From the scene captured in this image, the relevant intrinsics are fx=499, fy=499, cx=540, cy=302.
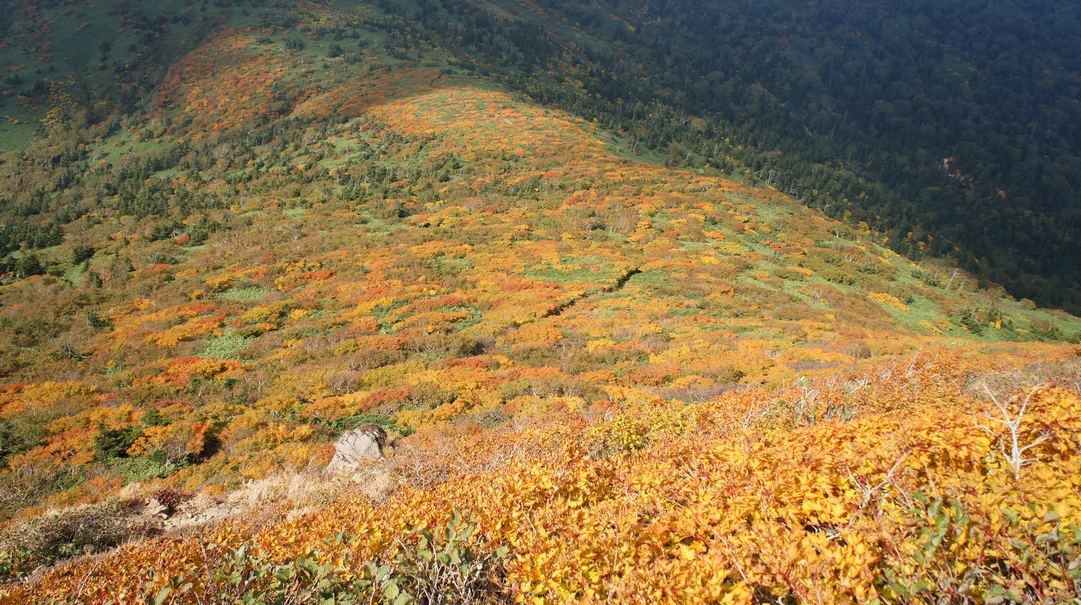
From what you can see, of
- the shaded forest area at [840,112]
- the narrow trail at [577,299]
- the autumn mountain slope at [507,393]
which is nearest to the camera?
the autumn mountain slope at [507,393]

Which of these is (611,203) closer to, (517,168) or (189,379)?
(517,168)

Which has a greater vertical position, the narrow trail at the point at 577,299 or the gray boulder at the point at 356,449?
the gray boulder at the point at 356,449

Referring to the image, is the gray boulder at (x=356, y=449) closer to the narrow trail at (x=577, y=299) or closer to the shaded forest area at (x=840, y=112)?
the narrow trail at (x=577, y=299)

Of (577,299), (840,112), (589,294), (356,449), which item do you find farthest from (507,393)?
(840,112)

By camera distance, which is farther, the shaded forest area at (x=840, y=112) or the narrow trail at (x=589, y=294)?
the shaded forest area at (x=840, y=112)

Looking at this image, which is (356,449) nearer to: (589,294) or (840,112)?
(589,294)

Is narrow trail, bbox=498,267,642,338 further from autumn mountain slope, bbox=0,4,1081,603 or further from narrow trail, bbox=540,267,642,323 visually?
autumn mountain slope, bbox=0,4,1081,603

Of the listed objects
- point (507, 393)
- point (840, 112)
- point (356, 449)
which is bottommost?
point (840, 112)

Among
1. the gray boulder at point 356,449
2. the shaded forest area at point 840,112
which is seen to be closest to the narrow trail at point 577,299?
the gray boulder at point 356,449

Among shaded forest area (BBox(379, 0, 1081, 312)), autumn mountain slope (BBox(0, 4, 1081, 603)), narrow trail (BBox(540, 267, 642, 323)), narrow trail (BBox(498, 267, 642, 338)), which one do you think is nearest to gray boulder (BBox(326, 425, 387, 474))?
autumn mountain slope (BBox(0, 4, 1081, 603))
